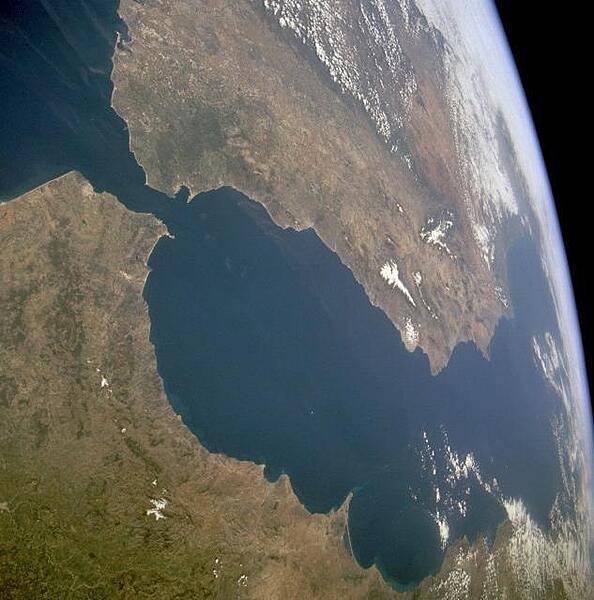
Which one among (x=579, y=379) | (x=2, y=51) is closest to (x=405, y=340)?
(x=2, y=51)

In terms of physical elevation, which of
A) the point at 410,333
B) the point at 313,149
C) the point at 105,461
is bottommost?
the point at 410,333

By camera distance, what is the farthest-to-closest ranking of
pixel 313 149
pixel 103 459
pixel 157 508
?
pixel 313 149 < pixel 157 508 < pixel 103 459

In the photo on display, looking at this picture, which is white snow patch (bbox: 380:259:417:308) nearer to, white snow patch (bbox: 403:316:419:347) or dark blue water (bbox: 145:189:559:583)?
white snow patch (bbox: 403:316:419:347)

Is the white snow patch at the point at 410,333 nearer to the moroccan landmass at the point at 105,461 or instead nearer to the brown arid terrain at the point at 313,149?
the brown arid terrain at the point at 313,149

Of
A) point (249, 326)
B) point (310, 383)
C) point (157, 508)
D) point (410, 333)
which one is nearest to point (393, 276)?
point (410, 333)

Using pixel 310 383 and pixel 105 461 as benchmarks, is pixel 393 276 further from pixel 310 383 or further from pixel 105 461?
pixel 105 461
